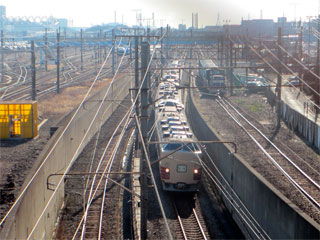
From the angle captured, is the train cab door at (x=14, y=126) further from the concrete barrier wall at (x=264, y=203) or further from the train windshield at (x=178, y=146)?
the concrete barrier wall at (x=264, y=203)

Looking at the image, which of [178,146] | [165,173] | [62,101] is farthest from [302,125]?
[62,101]

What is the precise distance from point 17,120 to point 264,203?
267 inches

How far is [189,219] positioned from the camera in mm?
9453

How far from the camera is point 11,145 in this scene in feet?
38.2

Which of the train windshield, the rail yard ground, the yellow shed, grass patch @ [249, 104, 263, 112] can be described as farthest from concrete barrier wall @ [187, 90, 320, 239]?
grass patch @ [249, 104, 263, 112]

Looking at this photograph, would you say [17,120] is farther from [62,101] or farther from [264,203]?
[62,101]

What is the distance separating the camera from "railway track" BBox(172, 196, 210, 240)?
8.69 m

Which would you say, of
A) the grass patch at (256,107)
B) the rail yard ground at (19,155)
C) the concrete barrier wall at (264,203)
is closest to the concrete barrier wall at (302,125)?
the grass patch at (256,107)

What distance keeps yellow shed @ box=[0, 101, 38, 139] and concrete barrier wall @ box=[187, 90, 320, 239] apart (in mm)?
4673

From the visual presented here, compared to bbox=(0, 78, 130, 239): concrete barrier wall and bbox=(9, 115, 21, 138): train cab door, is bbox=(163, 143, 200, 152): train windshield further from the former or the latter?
bbox=(9, 115, 21, 138): train cab door

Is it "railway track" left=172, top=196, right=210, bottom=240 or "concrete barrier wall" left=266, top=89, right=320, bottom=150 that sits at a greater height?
"concrete barrier wall" left=266, top=89, right=320, bottom=150

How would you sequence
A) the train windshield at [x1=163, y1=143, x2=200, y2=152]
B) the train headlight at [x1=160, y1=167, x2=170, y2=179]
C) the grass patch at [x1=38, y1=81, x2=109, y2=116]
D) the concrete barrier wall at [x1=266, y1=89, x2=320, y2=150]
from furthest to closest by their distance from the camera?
the grass patch at [x1=38, y1=81, x2=109, y2=116], the concrete barrier wall at [x1=266, y1=89, x2=320, y2=150], the train headlight at [x1=160, y1=167, x2=170, y2=179], the train windshield at [x1=163, y1=143, x2=200, y2=152]

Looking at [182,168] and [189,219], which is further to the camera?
[182,168]

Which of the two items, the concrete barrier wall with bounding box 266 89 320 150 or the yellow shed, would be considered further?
the concrete barrier wall with bounding box 266 89 320 150
